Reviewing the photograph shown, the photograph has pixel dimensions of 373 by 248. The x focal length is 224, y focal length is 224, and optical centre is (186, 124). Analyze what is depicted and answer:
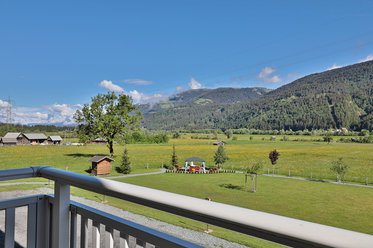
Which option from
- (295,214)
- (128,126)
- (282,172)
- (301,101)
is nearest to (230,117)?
(301,101)

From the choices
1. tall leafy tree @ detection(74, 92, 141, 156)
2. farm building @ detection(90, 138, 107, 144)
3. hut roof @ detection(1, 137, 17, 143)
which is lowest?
farm building @ detection(90, 138, 107, 144)

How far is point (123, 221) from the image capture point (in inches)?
22.7

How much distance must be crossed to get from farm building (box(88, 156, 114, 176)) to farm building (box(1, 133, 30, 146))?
4.22m

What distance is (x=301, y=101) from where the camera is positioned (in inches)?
1259

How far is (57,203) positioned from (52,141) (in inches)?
725

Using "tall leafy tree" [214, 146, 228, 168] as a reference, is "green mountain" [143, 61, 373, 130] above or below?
above

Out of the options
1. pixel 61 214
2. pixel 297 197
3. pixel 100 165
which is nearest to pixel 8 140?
pixel 100 165

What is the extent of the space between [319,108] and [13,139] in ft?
Result: 98.3

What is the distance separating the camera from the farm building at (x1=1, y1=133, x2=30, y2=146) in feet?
43.2

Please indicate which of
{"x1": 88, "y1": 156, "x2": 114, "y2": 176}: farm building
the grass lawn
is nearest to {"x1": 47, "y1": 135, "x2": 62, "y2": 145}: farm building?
{"x1": 88, "y1": 156, "x2": 114, "y2": 176}: farm building

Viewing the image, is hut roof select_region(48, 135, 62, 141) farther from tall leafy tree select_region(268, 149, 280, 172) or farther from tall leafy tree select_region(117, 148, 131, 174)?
tall leafy tree select_region(268, 149, 280, 172)

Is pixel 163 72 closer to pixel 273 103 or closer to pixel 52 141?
pixel 273 103

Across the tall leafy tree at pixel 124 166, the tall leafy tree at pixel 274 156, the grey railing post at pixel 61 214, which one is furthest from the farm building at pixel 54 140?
the tall leafy tree at pixel 274 156

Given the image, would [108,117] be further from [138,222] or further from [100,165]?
[138,222]
